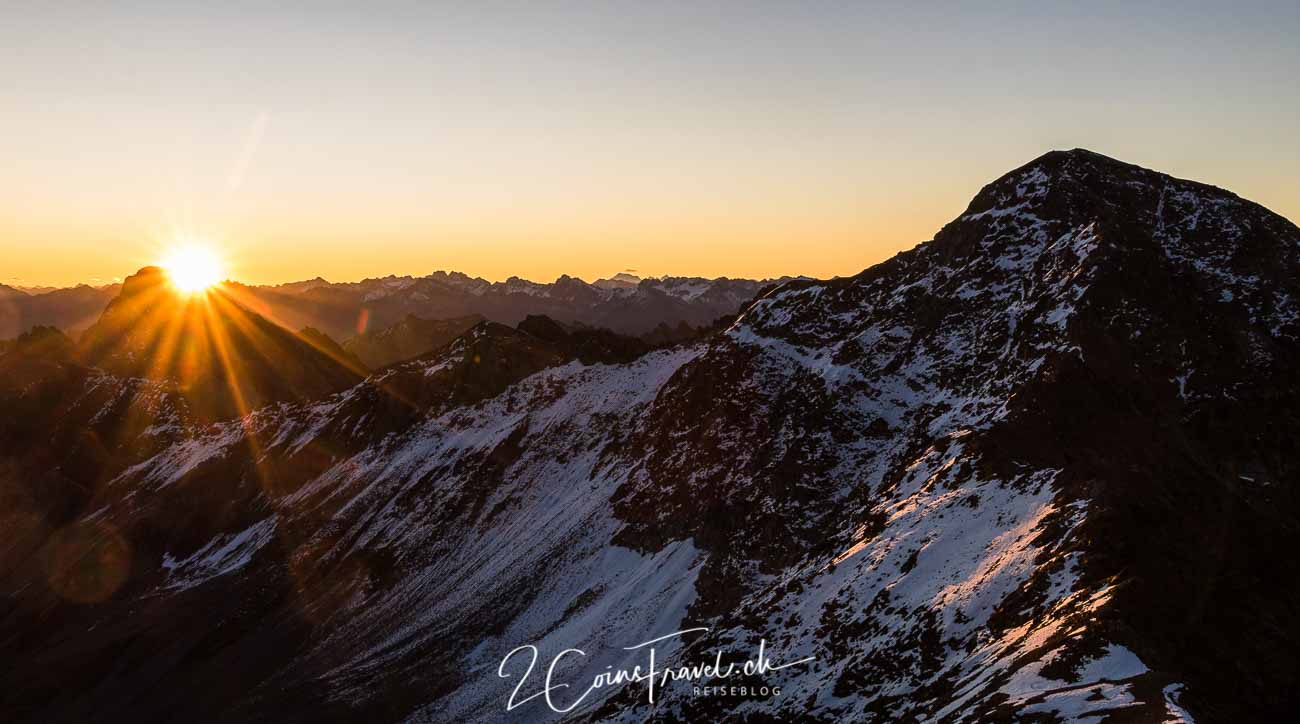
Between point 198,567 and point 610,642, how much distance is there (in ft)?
303

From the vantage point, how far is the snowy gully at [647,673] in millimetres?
70188

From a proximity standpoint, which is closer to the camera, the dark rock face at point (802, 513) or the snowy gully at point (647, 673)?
the dark rock face at point (802, 513)

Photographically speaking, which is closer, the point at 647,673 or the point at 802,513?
the point at 647,673

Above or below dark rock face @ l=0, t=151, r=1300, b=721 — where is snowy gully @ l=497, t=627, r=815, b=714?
below

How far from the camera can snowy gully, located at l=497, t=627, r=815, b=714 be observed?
2763 inches

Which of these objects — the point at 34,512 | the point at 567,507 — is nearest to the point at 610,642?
the point at 567,507

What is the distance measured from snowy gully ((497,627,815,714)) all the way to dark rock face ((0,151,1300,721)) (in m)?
1.27

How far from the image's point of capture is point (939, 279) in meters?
128

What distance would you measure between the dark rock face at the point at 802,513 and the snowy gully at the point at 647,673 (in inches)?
49.8

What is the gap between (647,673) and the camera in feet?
294

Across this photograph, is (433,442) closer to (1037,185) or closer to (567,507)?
(567,507)

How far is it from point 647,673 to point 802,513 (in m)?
26.1

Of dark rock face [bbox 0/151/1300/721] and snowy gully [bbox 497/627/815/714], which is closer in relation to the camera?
dark rock face [bbox 0/151/1300/721]

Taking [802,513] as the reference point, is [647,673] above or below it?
below
